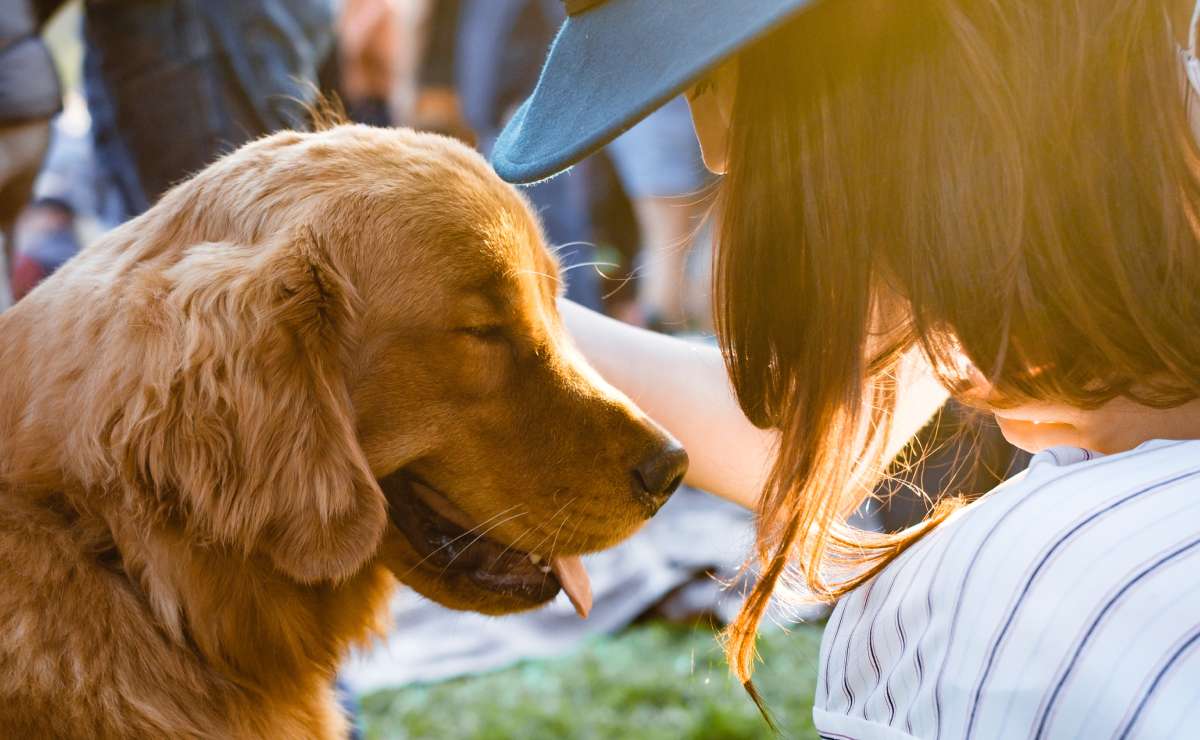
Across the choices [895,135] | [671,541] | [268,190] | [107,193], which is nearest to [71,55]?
[107,193]

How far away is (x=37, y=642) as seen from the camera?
165 centimetres

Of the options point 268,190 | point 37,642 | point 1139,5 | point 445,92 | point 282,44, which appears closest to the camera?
point 1139,5

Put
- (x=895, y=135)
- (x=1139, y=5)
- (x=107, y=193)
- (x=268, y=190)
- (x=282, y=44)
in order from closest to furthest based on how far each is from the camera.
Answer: (x=1139, y=5), (x=895, y=135), (x=268, y=190), (x=282, y=44), (x=107, y=193)

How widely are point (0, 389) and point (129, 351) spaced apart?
275 mm

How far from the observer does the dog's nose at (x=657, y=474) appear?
6.93 feet

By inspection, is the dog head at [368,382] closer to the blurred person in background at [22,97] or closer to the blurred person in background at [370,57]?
the blurred person in background at [22,97]

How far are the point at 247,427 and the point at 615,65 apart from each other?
85 centimetres

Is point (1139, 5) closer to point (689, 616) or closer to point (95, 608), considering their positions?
point (95, 608)

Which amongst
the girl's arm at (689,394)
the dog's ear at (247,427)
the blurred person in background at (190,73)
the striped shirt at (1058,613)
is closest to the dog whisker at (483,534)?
the dog's ear at (247,427)

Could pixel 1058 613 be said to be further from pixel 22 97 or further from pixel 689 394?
pixel 22 97

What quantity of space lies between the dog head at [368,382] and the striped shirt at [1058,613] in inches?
33.5

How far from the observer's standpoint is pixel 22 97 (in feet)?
11.3

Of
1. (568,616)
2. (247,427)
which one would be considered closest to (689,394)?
(247,427)

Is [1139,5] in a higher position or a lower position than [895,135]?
higher
